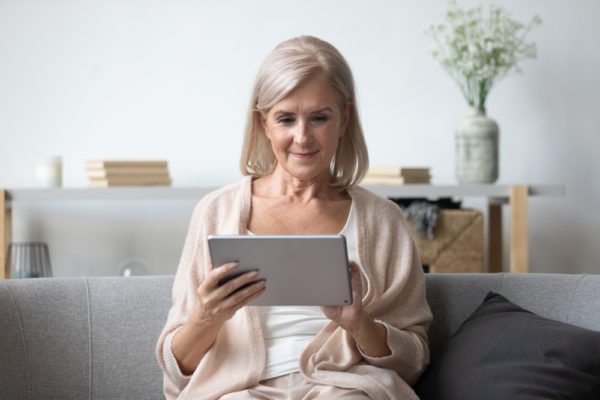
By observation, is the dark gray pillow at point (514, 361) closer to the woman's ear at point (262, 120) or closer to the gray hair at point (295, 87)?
the gray hair at point (295, 87)

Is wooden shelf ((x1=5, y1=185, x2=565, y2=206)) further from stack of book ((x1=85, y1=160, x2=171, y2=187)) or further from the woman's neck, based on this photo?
the woman's neck

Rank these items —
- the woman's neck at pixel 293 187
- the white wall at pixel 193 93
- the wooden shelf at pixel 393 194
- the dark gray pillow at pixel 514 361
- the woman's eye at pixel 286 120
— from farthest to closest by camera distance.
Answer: the white wall at pixel 193 93
the wooden shelf at pixel 393 194
the woman's neck at pixel 293 187
the woman's eye at pixel 286 120
the dark gray pillow at pixel 514 361

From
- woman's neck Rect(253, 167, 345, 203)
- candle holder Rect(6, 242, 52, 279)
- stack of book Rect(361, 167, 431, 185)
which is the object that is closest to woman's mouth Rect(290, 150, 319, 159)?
woman's neck Rect(253, 167, 345, 203)

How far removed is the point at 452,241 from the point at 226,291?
224 cm

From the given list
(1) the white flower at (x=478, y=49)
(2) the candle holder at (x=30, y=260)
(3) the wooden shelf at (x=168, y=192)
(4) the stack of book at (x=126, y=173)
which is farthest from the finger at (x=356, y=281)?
(2) the candle holder at (x=30, y=260)

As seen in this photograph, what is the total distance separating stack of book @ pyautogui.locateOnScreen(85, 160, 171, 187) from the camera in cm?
391

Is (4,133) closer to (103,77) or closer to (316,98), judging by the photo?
(103,77)

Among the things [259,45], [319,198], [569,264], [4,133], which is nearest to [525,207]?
[569,264]

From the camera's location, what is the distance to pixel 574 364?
1932 mm

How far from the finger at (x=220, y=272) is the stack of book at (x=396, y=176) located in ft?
7.18

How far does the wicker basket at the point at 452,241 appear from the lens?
13.0 feet

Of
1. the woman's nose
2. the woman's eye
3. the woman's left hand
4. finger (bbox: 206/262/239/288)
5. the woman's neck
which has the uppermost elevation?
the woman's eye

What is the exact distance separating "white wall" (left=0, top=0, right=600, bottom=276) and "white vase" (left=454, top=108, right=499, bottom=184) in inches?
15.3

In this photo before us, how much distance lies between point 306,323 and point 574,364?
1.82 ft
